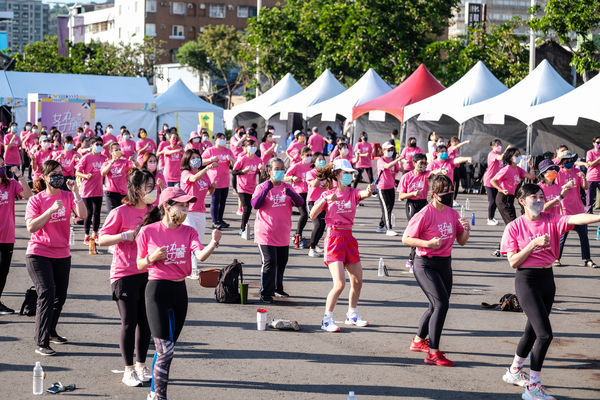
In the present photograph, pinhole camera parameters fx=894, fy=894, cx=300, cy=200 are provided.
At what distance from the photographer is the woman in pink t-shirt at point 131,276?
756 cm

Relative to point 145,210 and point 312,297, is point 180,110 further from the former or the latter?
point 145,210

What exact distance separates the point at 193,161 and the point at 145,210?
18.3 ft

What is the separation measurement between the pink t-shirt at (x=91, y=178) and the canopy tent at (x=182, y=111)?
2543 centimetres

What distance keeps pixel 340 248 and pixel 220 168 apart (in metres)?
8.75

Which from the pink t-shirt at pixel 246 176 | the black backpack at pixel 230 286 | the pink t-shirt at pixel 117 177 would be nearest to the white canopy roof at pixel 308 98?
the pink t-shirt at pixel 246 176

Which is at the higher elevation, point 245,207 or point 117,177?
point 117,177

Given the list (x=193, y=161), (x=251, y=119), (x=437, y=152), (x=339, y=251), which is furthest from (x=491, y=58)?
(x=339, y=251)

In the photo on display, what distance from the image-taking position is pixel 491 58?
45219mm

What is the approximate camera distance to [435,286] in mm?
8438

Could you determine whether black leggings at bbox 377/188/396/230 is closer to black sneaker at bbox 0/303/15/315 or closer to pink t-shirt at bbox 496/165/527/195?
pink t-shirt at bbox 496/165/527/195

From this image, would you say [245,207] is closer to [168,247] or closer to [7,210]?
[7,210]

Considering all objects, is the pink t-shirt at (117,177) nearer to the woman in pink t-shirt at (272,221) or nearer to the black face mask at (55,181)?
the woman in pink t-shirt at (272,221)

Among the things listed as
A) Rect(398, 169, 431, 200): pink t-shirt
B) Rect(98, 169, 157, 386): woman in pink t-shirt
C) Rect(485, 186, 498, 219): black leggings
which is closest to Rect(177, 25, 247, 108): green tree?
Rect(485, 186, 498, 219): black leggings

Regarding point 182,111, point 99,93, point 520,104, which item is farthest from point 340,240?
point 182,111
